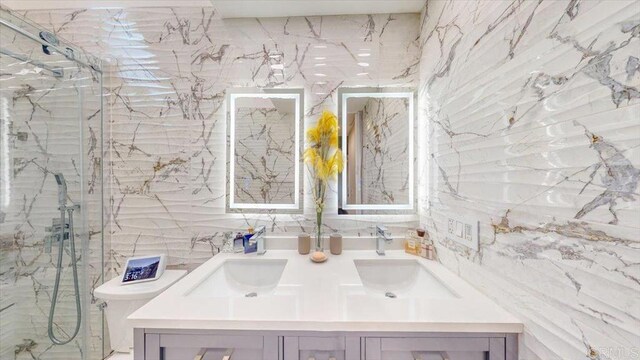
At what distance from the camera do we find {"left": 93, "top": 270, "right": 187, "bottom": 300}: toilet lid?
130cm

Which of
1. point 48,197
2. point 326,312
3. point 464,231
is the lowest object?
point 326,312

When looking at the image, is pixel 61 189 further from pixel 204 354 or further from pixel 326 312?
pixel 326 312

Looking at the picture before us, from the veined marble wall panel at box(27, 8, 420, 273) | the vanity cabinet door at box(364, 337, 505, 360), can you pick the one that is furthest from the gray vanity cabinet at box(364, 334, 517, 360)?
the veined marble wall panel at box(27, 8, 420, 273)

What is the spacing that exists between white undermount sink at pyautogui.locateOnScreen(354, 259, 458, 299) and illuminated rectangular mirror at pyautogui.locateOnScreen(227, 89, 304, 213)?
21.9 inches

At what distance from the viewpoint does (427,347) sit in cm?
75

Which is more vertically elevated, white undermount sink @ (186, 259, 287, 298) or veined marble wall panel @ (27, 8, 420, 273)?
veined marble wall panel @ (27, 8, 420, 273)

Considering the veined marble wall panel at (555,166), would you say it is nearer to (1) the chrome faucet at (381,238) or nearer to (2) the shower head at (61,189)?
(1) the chrome faucet at (381,238)

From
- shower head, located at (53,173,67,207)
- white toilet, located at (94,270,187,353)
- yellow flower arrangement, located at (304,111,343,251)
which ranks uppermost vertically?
yellow flower arrangement, located at (304,111,343,251)

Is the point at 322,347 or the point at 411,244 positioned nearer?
the point at 322,347

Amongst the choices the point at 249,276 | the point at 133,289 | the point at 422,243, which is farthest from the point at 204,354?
the point at 422,243

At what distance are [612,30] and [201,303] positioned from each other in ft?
4.40

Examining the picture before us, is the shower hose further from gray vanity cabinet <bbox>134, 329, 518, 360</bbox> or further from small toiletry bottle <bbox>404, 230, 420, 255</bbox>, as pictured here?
Result: small toiletry bottle <bbox>404, 230, 420, 255</bbox>

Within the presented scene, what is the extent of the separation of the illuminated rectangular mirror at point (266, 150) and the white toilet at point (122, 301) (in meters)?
0.65

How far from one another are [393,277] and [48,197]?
2.09 metres
